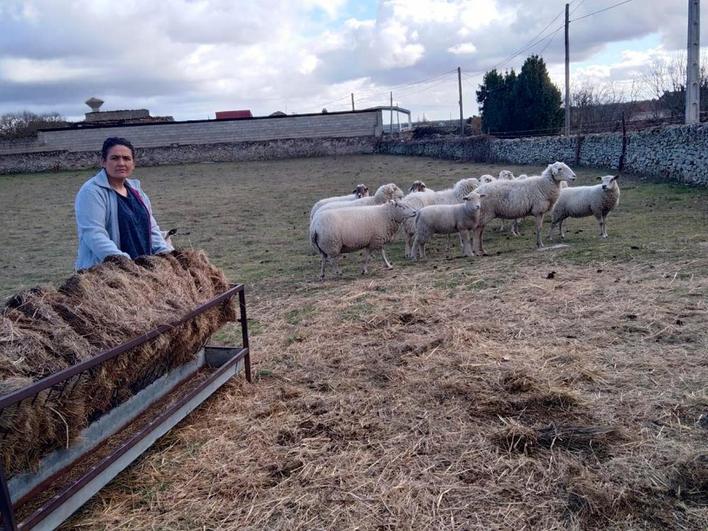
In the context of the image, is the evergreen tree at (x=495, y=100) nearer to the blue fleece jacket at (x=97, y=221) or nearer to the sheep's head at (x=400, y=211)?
the sheep's head at (x=400, y=211)

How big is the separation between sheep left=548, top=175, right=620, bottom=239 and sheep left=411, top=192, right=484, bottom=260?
188 cm

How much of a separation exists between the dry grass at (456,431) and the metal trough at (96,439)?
26 centimetres

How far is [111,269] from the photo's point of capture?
3.73 meters

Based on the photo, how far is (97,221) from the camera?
13.6ft

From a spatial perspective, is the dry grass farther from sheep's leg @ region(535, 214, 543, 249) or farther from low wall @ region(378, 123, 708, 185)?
low wall @ region(378, 123, 708, 185)

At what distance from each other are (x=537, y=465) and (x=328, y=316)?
373cm

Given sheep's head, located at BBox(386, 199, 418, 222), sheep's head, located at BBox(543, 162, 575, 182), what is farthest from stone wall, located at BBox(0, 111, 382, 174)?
sheep's head, located at BBox(386, 199, 418, 222)

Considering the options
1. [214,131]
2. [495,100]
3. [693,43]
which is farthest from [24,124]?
[693,43]

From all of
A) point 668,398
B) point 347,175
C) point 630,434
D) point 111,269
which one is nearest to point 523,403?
point 630,434

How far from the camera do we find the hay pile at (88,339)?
8.77ft

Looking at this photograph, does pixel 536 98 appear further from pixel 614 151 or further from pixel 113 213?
pixel 113 213

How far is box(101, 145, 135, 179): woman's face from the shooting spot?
13.7 ft

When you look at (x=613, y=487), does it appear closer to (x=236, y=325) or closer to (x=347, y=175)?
(x=236, y=325)

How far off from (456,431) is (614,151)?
19.8 metres
